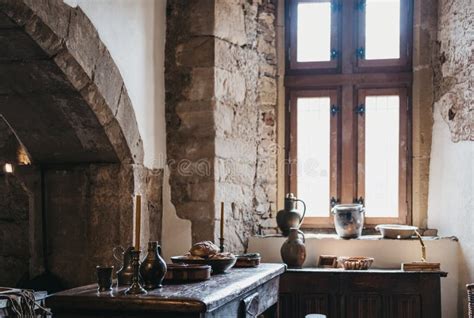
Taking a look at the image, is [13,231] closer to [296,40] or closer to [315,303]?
[315,303]

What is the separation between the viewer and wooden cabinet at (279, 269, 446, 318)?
16.3ft

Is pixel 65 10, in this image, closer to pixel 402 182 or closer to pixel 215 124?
pixel 215 124

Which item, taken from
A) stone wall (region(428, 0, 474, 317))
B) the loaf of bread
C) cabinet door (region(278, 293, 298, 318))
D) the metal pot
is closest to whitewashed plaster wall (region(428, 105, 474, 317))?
stone wall (region(428, 0, 474, 317))

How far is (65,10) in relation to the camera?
3730 millimetres

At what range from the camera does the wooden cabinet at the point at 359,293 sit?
497 cm

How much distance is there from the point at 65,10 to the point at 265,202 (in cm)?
258

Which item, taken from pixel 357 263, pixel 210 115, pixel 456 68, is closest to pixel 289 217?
pixel 357 263

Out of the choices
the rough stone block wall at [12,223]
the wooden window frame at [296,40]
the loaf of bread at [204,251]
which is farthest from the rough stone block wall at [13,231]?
the wooden window frame at [296,40]

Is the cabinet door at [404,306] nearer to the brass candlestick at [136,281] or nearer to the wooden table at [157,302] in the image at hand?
the wooden table at [157,302]

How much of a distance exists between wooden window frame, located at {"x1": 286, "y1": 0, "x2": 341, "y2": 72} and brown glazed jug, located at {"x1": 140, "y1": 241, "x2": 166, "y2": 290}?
3.26 metres

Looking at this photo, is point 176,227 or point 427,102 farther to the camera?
A: point 427,102

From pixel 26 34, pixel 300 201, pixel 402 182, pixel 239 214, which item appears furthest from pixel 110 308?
pixel 402 182

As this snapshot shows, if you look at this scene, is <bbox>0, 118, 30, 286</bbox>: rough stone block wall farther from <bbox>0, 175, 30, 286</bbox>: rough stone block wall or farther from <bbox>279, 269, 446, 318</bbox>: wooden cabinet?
<bbox>279, 269, 446, 318</bbox>: wooden cabinet

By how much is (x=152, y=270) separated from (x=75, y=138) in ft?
5.56
